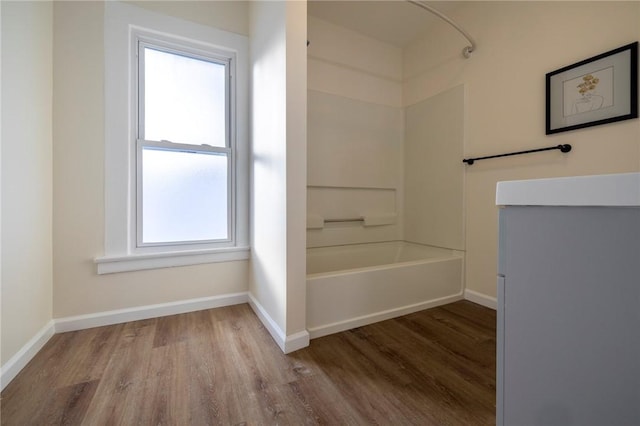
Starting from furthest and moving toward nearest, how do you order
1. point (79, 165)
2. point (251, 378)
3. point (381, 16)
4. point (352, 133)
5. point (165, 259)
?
point (352, 133) → point (381, 16) → point (165, 259) → point (79, 165) → point (251, 378)

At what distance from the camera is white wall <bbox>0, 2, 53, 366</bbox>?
3.79 ft

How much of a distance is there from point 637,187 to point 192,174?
211cm

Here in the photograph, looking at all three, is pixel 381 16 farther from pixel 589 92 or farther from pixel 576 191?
pixel 576 191

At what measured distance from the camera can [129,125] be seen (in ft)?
5.49

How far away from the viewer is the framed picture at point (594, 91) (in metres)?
1.33

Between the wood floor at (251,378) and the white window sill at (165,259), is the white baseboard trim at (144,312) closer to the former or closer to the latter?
the wood floor at (251,378)

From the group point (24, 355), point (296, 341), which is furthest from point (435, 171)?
point (24, 355)

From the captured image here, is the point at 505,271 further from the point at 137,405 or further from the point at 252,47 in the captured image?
the point at 252,47

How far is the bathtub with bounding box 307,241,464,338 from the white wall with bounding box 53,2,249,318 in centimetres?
131

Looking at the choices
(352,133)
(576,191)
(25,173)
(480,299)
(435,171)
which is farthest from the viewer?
(352,133)

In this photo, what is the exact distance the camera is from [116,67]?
5.34ft

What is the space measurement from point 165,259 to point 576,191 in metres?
2.07

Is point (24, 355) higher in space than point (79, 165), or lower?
lower

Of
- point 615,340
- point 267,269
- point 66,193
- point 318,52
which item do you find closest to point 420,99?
point 318,52
